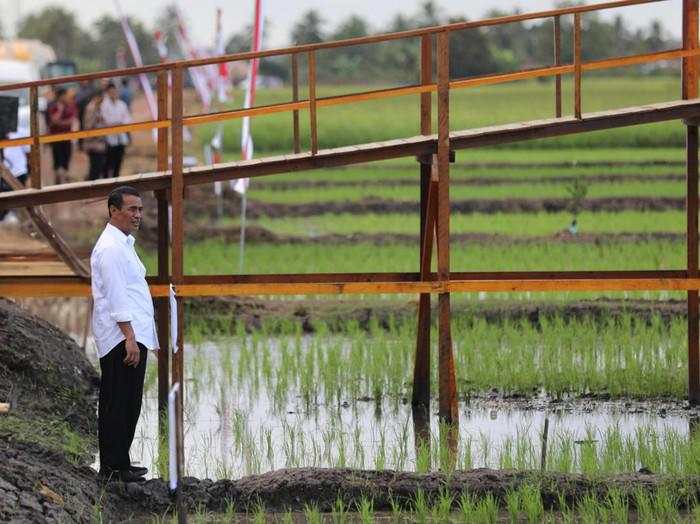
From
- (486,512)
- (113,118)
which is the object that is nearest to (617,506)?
(486,512)

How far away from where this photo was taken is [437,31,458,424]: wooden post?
12289mm

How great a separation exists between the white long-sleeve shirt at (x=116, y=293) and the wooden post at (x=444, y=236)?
3.00 meters

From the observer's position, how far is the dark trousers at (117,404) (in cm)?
991

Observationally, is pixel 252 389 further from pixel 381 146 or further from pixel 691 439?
pixel 691 439

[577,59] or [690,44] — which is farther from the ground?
[690,44]

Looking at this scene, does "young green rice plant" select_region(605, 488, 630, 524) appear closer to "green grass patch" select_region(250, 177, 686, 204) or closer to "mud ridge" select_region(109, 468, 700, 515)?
"mud ridge" select_region(109, 468, 700, 515)

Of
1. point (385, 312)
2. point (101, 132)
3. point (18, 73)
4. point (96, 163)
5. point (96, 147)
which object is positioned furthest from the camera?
point (18, 73)

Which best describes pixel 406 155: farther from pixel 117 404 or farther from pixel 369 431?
pixel 117 404

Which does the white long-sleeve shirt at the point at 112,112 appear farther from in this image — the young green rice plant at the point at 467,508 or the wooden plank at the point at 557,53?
the young green rice plant at the point at 467,508

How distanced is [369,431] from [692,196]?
3377 mm

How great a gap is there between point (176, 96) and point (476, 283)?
2468 mm

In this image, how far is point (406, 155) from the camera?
12719 mm

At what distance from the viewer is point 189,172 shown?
41.5 ft

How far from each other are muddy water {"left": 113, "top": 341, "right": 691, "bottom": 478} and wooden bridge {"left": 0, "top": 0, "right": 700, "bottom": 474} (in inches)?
15.2
